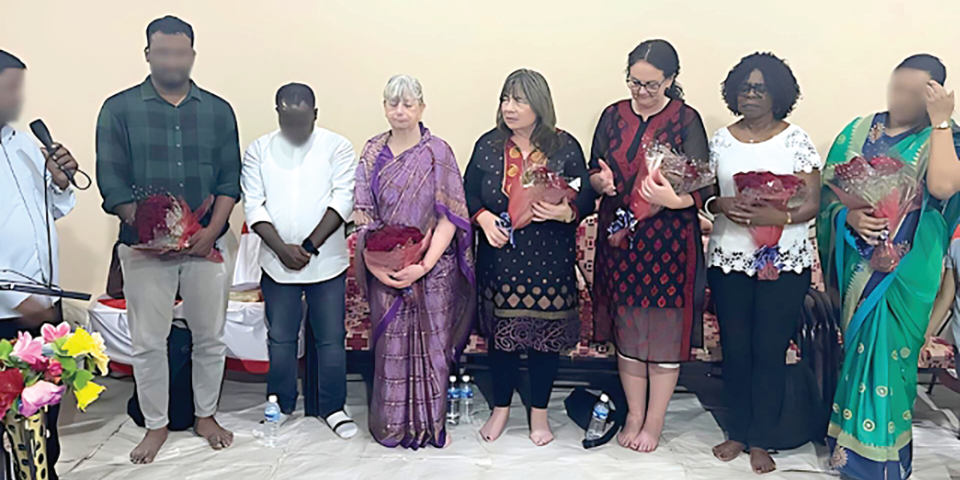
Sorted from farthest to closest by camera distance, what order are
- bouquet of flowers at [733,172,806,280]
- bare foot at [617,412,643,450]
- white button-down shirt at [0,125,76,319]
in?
bare foot at [617,412,643,450] → bouquet of flowers at [733,172,806,280] → white button-down shirt at [0,125,76,319]

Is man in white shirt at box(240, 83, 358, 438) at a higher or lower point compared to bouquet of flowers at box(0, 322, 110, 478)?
higher

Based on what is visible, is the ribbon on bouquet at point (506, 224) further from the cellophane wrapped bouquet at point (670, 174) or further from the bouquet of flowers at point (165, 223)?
the bouquet of flowers at point (165, 223)

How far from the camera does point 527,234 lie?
10.1 feet

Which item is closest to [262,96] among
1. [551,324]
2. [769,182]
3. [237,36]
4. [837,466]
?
[237,36]

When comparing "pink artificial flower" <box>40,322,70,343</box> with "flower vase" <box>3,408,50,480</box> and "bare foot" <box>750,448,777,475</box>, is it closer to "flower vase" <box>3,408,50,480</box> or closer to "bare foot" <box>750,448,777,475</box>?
"flower vase" <box>3,408,50,480</box>

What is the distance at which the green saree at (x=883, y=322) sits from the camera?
9.27ft

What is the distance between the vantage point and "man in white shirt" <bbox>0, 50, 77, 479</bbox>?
2721 millimetres

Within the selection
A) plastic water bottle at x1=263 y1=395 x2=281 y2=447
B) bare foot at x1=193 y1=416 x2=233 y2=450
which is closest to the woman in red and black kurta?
plastic water bottle at x1=263 y1=395 x2=281 y2=447

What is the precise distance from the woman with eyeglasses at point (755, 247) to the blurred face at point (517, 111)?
69cm

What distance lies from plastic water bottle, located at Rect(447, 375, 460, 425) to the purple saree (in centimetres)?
19

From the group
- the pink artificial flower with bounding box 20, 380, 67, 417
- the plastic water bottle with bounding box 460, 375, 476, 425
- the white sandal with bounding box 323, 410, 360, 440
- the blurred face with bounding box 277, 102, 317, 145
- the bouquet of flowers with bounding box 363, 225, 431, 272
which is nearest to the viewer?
the pink artificial flower with bounding box 20, 380, 67, 417

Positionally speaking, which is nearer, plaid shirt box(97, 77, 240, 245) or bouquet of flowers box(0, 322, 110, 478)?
bouquet of flowers box(0, 322, 110, 478)

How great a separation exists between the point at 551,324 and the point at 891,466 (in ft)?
4.28

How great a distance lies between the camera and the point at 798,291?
2.96m
